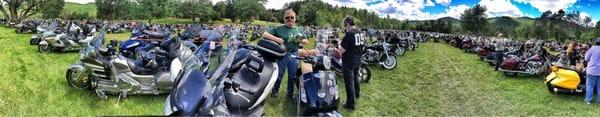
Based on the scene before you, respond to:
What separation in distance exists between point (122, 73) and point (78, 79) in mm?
1047

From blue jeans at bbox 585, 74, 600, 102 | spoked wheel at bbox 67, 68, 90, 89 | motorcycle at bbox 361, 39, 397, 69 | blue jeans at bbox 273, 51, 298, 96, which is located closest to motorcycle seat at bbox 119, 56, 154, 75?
spoked wheel at bbox 67, 68, 90, 89

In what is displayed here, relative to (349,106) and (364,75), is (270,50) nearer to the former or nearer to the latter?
(349,106)

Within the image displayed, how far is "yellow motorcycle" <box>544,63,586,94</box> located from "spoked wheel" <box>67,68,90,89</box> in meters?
7.41

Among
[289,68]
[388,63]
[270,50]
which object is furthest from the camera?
[388,63]

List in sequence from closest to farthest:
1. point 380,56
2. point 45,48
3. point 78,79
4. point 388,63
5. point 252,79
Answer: point 252,79 < point 78,79 < point 388,63 < point 380,56 < point 45,48

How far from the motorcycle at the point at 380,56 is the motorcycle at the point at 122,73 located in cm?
576

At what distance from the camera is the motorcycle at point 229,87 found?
2449mm

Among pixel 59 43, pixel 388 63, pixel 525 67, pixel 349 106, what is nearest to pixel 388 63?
pixel 388 63

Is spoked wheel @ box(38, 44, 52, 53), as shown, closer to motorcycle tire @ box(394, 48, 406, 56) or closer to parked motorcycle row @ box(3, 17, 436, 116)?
parked motorcycle row @ box(3, 17, 436, 116)

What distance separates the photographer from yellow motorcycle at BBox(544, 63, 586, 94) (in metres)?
7.00

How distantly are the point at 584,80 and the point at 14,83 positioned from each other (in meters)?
9.55

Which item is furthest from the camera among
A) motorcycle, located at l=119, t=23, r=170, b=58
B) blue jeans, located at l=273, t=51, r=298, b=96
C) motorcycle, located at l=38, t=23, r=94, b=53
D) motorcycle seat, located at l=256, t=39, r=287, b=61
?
motorcycle, located at l=38, t=23, r=94, b=53

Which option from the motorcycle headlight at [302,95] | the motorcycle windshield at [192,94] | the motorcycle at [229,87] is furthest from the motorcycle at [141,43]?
the motorcycle windshield at [192,94]

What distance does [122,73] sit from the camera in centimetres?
552
